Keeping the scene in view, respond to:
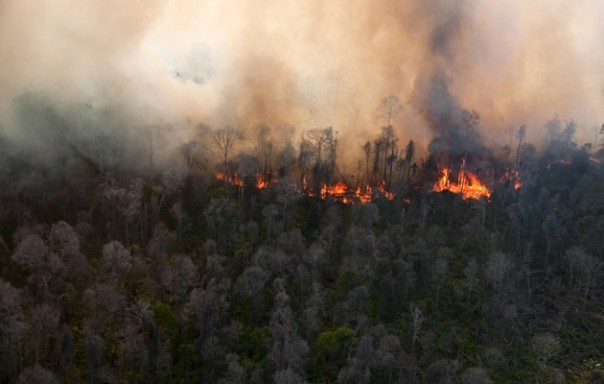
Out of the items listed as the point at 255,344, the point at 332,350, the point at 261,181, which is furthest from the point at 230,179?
the point at 332,350

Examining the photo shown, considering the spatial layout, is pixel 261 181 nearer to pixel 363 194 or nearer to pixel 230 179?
pixel 230 179

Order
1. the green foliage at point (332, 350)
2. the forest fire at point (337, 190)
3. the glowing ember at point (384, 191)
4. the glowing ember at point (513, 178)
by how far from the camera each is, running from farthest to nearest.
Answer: the glowing ember at point (513, 178) → the glowing ember at point (384, 191) → the forest fire at point (337, 190) → the green foliage at point (332, 350)

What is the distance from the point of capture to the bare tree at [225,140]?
6606 centimetres

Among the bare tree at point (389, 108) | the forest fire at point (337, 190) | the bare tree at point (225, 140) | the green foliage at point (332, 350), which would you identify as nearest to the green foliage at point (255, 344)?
the green foliage at point (332, 350)

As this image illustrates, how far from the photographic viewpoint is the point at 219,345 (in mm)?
44062

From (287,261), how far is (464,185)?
1083 inches

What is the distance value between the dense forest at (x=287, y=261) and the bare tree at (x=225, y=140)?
368 mm

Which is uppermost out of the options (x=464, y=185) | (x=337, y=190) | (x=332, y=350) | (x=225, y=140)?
(x=225, y=140)

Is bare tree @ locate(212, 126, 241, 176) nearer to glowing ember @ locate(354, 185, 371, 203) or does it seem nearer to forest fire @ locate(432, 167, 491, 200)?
glowing ember @ locate(354, 185, 371, 203)

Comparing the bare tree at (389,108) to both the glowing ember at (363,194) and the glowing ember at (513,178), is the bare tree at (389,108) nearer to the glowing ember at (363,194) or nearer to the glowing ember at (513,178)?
the glowing ember at (363,194)

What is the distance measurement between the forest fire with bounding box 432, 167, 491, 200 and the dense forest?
0.21 metres

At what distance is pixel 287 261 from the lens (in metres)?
50.7

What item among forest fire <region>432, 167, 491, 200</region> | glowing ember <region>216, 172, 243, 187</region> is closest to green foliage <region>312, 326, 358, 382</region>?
glowing ember <region>216, 172, 243, 187</region>

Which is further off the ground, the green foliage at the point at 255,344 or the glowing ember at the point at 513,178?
the glowing ember at the point at 513,178
